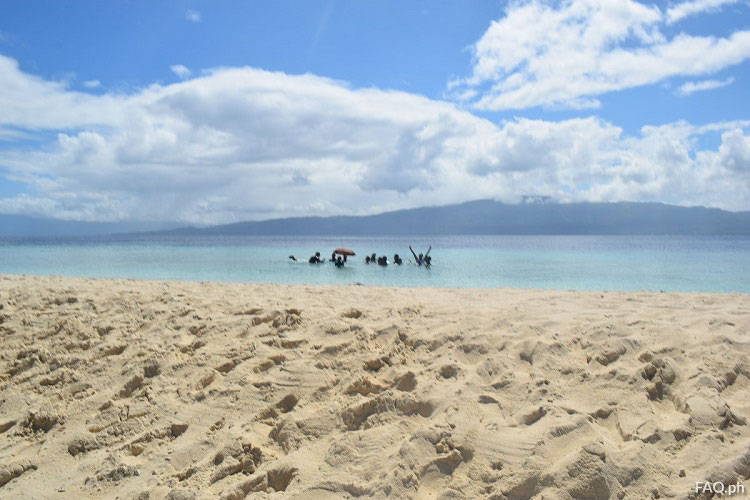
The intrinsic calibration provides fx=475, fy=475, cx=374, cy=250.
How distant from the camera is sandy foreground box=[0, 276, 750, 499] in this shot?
3264mm

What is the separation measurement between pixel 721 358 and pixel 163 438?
4963 mm

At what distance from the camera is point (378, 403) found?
13.5 ft

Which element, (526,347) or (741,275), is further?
(741,275)

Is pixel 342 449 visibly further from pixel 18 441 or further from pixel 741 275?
pixel 741 275

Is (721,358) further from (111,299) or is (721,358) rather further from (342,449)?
(111,299)

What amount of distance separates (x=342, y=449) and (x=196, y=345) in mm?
2552

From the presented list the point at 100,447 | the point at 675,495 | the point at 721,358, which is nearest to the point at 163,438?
the point at 100,447

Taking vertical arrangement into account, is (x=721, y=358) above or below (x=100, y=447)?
above

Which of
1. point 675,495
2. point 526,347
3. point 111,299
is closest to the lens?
point 675,495

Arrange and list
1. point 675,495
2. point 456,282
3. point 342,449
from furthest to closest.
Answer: point 456,282, point 342,449, point 675,495

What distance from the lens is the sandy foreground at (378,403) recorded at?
3264 millimetres

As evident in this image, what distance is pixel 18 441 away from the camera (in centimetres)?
430

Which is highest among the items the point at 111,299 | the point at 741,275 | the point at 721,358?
the point at 111,299

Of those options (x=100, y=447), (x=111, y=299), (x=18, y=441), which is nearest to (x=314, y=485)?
(x=100, y=447)
